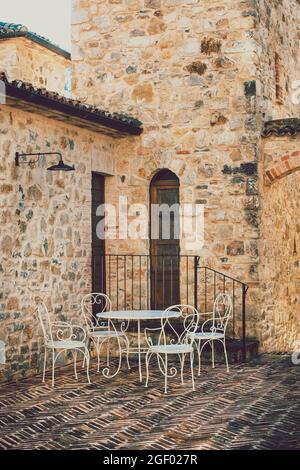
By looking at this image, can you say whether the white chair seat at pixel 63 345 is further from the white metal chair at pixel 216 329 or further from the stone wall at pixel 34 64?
the stone wall at pixel 34 64

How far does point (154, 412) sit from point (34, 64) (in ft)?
26.8

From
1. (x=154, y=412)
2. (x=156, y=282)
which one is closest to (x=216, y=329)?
(x=156, y=282)

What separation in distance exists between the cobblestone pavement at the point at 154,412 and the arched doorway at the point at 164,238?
201 cm

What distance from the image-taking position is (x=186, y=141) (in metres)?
10.7

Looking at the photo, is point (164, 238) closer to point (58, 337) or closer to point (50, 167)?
point (58, 337)

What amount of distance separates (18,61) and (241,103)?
172 inches

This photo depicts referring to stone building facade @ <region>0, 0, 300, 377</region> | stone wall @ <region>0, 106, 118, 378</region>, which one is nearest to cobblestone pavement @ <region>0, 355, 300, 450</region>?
stone wall @ <region>0, 106, 118, 378</region>

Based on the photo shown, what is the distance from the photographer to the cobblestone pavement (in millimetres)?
5910

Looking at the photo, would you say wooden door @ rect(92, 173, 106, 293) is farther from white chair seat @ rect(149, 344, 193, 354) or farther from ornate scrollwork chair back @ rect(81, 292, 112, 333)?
white chair seat @ rect(149, 344, 193, 354)

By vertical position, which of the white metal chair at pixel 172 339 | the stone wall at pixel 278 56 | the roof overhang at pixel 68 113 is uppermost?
the stone wall at pixel 278 56

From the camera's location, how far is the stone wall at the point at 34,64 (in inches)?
500

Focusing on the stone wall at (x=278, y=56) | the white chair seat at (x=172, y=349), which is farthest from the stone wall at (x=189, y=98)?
the white chair seat at (x=172, y=349)

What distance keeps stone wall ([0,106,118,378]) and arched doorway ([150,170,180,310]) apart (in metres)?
1.09

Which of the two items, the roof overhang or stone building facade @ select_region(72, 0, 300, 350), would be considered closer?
the roof overhang
